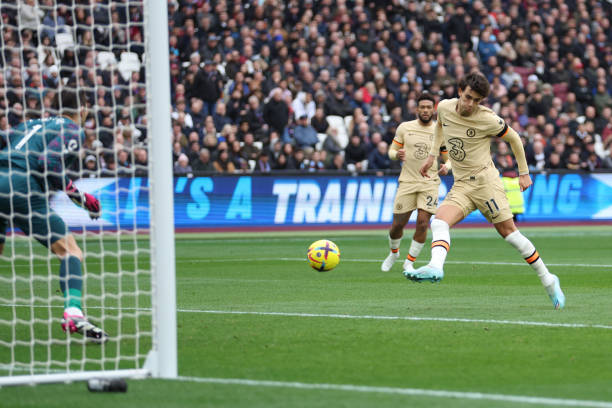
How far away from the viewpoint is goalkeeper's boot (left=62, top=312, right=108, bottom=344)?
777 cm

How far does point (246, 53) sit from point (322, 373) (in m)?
19.1

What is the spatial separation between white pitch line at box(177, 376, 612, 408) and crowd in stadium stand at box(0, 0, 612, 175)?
16.5 m

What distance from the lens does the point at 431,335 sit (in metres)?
8.11

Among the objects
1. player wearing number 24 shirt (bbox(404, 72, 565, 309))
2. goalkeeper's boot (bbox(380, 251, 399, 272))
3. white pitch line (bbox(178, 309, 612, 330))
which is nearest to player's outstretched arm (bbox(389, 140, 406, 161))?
goalkeeper's boot (bbox(380, 251, 399, 272))

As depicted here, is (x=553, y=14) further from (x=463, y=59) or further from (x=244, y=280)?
(x=244, y=280)

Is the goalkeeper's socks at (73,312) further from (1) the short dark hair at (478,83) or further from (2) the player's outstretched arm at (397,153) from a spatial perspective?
(2) the player's outstretched arm at (397,153)

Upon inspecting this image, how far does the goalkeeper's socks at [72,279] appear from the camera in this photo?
26.5ft

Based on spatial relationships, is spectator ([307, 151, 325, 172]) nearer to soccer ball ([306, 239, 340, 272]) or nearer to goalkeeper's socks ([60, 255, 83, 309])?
soccer ball ([306, 239, 340, 272])

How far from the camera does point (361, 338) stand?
7992 mm

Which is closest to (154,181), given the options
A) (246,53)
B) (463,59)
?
(246,53)

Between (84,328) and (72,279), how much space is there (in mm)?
469

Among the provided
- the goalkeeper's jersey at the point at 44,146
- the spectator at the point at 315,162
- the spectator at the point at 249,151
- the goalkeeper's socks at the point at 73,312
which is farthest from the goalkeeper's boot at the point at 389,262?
the spectator at the point at 249,151

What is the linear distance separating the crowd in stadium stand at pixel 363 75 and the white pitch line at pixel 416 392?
1645 cm

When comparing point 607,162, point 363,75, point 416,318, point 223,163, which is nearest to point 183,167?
point 223,163
